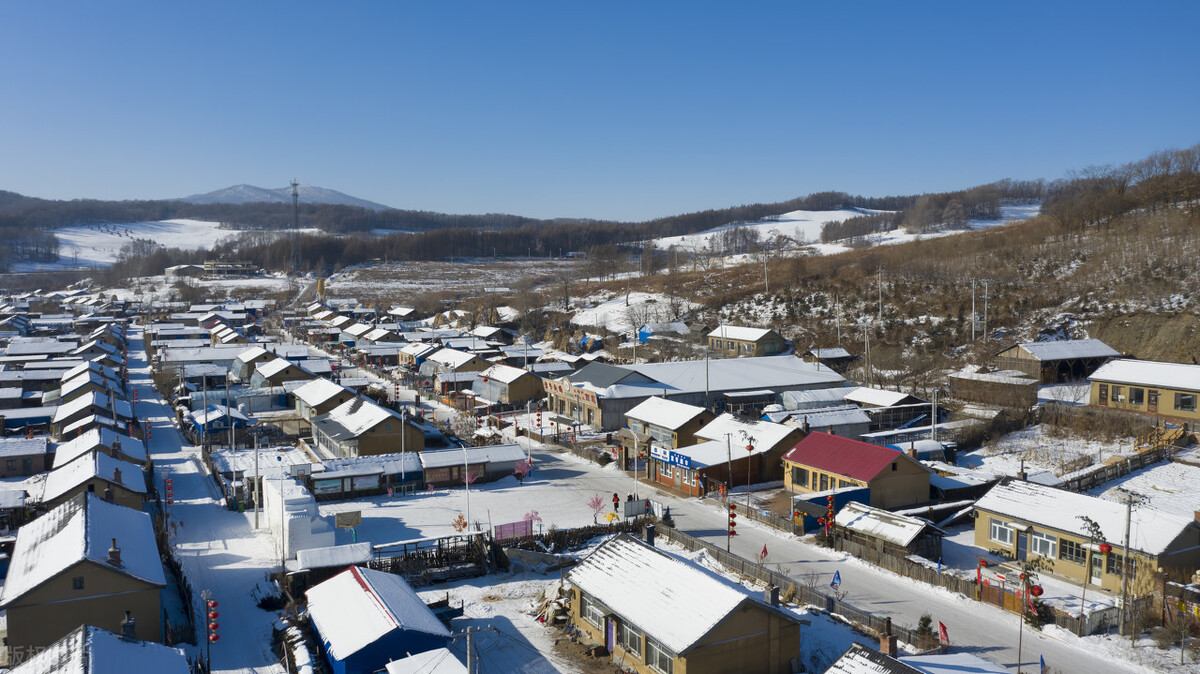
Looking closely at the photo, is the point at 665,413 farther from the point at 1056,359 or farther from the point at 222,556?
the point at 1056,359

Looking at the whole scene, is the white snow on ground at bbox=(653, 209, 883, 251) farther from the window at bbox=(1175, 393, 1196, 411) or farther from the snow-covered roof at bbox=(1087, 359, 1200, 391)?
the window at bbox=(1175, 393, 1196, 411)

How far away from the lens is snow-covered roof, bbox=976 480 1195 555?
1634cm

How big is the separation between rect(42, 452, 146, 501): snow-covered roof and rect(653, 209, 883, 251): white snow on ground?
118290mm

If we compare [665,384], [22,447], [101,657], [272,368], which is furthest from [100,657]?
[272,368]

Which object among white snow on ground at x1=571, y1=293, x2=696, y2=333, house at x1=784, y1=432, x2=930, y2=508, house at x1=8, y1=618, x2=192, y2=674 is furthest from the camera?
white snow on ground at x1=571, y1=293, x2=696, y2=333

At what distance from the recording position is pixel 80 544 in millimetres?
14438

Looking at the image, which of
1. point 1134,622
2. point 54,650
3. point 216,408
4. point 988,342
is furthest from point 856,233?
point 54,650

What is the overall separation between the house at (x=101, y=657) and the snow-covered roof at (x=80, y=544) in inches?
124

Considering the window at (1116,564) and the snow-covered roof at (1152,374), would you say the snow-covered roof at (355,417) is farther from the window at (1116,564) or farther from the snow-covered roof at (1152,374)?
the snow-covered roof at (1152,374)

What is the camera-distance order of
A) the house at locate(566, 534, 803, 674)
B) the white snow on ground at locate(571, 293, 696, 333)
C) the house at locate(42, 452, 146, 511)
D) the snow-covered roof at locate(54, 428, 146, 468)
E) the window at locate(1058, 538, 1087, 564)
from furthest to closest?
the white snow on ground at locate(571, 293, 696, 333) < the snow-covered roof at locate(54, 428, 146, 468) < the house at locate(42, 452, 146, 511) < the window at locate(1058, 538, 1087, 564) < the house at locate(566, 534, 803, 674)

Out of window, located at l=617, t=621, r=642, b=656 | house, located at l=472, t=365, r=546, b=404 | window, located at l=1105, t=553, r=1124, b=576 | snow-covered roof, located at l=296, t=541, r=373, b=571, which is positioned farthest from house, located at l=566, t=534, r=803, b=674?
house, located at l=472, t=365, r=546, b=404

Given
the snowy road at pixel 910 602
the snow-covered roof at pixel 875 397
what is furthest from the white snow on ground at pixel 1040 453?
the snowy road at pixel 910 602

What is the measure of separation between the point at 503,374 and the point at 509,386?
124 centimetres

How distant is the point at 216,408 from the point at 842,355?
3218cm
